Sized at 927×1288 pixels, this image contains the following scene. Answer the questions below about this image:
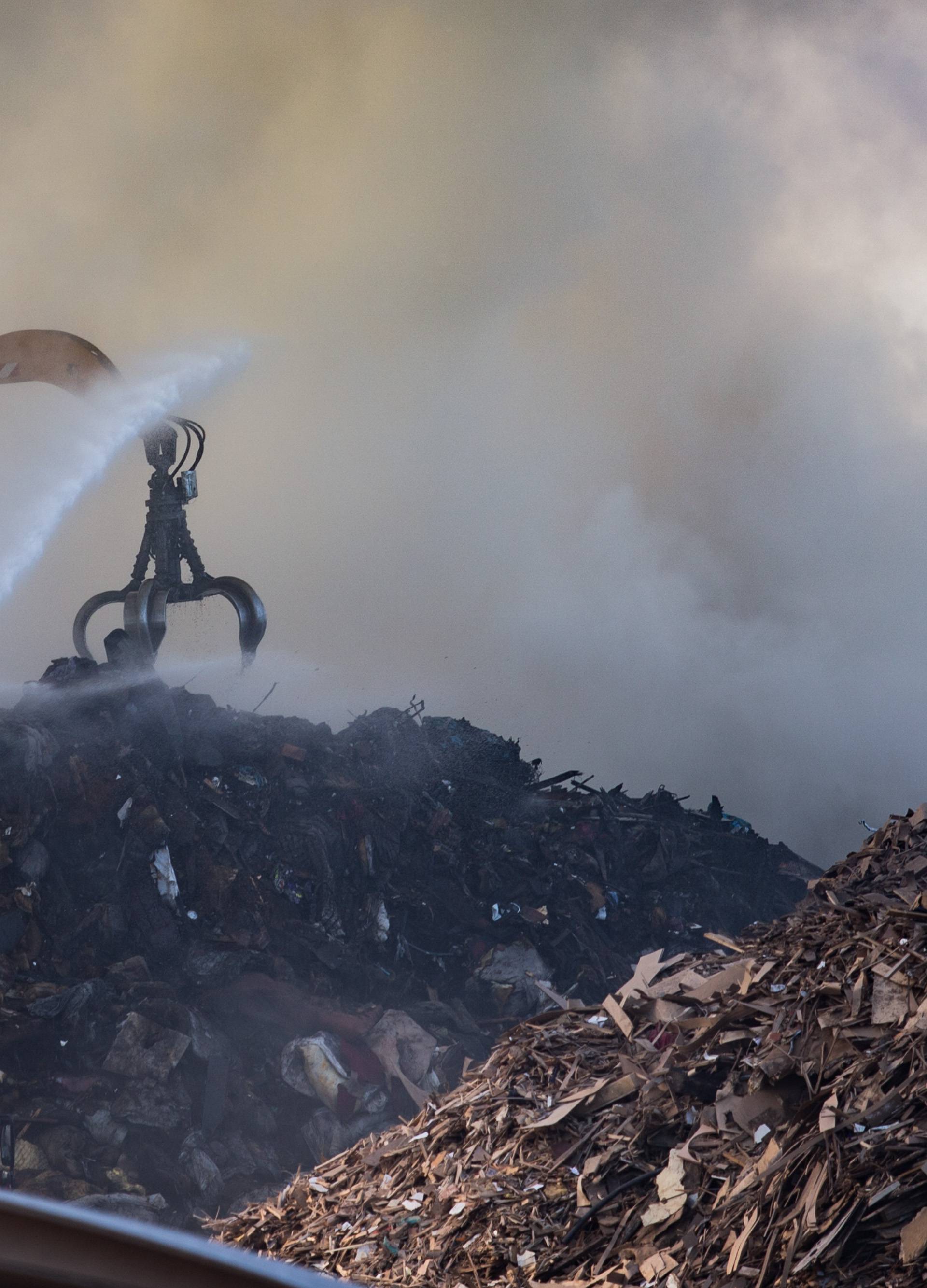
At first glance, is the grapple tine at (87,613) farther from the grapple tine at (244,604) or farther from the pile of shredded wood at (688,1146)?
the pile of shredded wood at (688,1146)

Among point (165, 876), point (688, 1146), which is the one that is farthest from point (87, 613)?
point (688, 1146)

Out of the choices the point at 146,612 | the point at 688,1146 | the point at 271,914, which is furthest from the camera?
the point at 146,612

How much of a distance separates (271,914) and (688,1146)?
6.01 meters

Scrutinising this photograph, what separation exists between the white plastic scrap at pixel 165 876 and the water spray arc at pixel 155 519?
219cm

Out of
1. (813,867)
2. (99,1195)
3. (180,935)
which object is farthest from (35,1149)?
(813,867)

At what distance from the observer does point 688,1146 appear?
459 cm

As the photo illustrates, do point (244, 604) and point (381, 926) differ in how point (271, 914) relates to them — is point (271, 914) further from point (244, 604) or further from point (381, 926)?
point (244, 604)

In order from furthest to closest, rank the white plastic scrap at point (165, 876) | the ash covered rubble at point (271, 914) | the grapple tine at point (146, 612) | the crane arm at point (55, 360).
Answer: the grapple tine at point (146, 612)
the crane arm at point (55, 360)
the white plastic scrap at point (165, 876)
the ash covered rubble at point (271, 914)

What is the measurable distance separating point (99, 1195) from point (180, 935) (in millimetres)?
2638

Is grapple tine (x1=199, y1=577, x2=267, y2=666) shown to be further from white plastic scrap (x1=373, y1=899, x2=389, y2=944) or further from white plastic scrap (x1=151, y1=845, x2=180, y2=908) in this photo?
white plastic scrap (x1=373, y1=899, x2=389, y2=944)

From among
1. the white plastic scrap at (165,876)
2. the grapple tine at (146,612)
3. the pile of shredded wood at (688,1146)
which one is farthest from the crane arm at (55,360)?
the pile of shredded wood at (688,1146)

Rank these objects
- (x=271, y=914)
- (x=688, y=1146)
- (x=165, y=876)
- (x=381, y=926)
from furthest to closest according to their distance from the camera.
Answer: (x=381, y=926) → (x=271, y=914) → (x=165, y=876) → (x=688, y=1146)

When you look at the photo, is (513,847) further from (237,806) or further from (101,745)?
(101,745)

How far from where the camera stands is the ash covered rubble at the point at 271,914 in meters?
7.75
